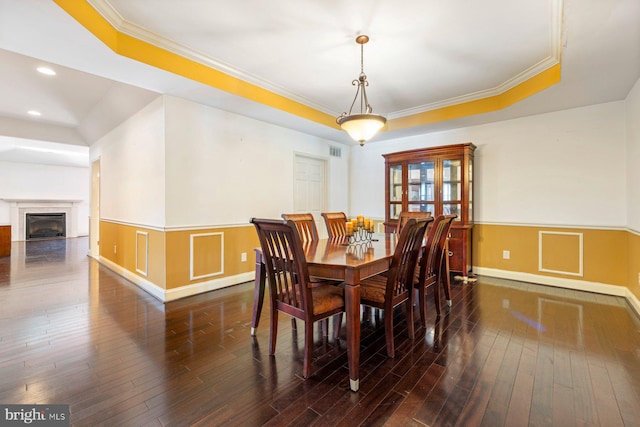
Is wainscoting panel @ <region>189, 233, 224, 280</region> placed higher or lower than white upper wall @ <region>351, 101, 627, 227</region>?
lower

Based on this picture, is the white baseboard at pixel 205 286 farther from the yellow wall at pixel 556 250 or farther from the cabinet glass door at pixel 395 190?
the yellow wall at pixel 556 250

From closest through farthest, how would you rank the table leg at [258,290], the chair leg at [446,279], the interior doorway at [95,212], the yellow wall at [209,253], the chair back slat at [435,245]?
the table leg at [258,290] < the chair back slat at [435,245] < the chair leg at [446,279] < the yellow wall at [209,253] < the interior doorway at [95,212]

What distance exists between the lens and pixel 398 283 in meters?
2.14

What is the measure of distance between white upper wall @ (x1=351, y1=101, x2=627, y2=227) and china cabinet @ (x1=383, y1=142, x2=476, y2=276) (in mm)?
304

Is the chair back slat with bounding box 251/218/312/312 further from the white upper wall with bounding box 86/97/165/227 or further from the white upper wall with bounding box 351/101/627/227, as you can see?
the white upper wall with bounding box 351/101/627/227

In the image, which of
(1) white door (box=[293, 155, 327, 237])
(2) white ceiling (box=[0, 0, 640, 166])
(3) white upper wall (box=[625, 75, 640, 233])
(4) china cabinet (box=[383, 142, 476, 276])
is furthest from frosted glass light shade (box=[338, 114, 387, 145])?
(3) white upper wall (box=[625, 75, 640, 233])

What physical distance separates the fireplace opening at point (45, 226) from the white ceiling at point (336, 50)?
6724mm

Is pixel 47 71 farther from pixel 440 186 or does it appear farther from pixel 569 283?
pixel 569 283

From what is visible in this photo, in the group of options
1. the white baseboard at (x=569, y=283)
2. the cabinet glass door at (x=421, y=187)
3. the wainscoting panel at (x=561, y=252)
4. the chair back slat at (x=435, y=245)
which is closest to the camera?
the chair back slat at (x=435, y=245)

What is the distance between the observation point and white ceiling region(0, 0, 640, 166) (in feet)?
6.98

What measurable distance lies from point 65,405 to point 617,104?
19.0ft

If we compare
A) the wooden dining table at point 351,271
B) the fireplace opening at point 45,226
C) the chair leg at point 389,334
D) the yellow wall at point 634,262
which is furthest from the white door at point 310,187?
the fireplace opening at point 45,226

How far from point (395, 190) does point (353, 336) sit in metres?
3.70

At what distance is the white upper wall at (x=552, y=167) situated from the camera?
3451 mm
